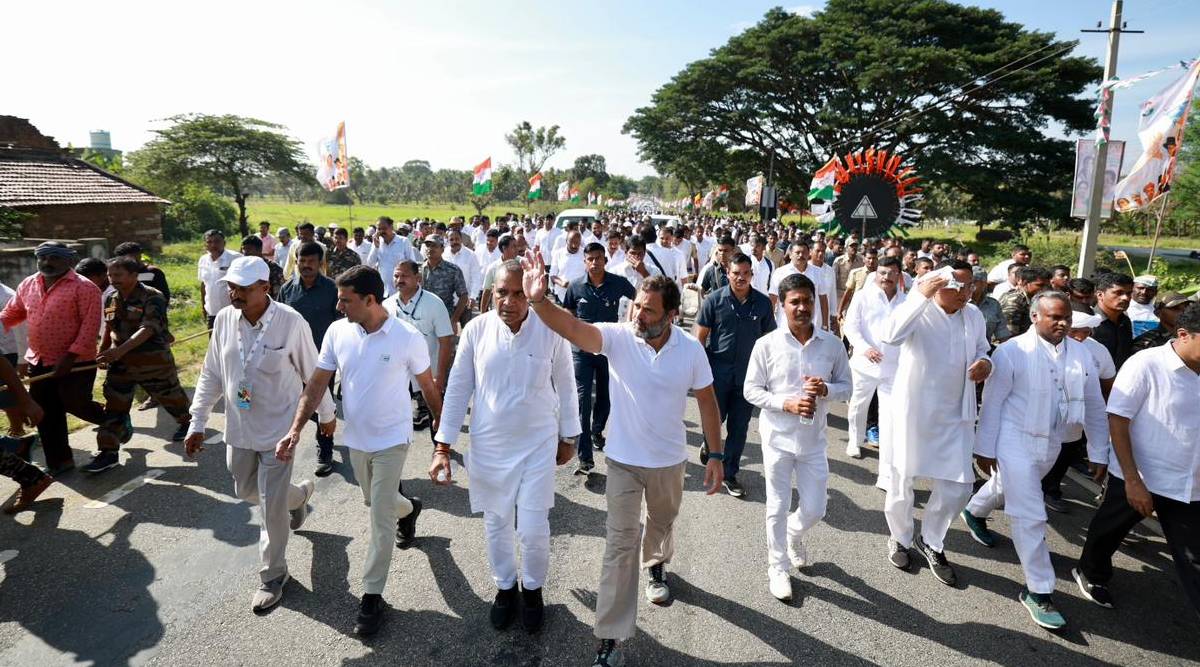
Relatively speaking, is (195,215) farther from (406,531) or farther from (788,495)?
(788,495)

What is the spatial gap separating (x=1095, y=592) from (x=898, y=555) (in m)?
1.03

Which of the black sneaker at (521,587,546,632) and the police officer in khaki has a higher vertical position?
the police officer in khaki

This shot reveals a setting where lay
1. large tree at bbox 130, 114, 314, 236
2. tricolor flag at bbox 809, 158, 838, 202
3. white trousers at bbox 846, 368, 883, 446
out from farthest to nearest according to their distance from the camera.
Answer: large tree at bbox 130, 114, 314, 236 → tricolor flag at bbox 809, 158, 838, 202 → white trousers at bbox 846, 368, 883, 446

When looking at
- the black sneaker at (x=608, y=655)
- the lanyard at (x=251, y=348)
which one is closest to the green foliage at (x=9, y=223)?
the lanyard at (x=251, y=348)

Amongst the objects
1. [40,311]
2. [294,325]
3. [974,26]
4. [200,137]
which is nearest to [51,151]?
[200,137]

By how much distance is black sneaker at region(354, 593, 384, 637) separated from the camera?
10.2 feet

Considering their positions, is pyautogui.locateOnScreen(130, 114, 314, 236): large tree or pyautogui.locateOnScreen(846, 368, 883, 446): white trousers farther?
pyautogui.locateOnScreen(130, 114, 314, 236): large tree

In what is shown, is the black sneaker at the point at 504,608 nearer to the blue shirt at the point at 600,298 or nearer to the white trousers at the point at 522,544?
the white trousers at the point at 522,544

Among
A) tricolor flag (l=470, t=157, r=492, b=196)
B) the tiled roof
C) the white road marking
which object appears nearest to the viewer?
the white road marking

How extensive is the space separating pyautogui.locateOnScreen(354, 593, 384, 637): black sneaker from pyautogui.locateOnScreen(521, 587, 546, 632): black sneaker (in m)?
0.72

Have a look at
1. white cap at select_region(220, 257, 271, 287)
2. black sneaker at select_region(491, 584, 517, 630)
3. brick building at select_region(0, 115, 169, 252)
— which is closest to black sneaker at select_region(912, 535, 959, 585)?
black sneaker at select_region(491, 584, 517, 630)

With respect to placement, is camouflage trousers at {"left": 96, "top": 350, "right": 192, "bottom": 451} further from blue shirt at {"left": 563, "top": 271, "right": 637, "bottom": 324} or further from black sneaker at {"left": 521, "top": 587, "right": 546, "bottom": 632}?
black sneaker at {"left": 521, "top": 587, "right": 546, "bottom": 632}

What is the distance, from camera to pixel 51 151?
1936cm

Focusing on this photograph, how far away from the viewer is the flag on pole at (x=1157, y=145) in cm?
709
